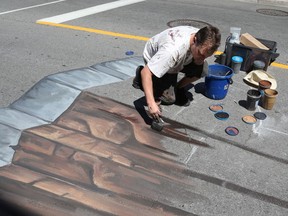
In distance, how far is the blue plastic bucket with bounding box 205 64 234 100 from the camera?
397cm

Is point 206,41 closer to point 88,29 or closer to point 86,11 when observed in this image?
point 88,29

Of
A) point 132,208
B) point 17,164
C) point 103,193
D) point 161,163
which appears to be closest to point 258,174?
point 161,163

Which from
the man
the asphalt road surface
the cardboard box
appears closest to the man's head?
the man

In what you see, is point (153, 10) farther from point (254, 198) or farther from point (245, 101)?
point (254, 198)

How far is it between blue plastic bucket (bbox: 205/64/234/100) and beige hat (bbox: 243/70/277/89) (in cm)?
51

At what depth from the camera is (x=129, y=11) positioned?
768 centimetres

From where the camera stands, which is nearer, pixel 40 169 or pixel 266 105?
pixel 40 169

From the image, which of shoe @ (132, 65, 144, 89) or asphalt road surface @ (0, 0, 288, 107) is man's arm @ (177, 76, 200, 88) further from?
asphalt road surface @ (0, 0, 288, 107)

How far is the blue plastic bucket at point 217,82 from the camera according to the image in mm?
3965

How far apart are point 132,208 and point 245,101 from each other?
234 centimetres

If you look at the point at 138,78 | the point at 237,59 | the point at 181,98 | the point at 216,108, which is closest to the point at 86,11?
→ the point at 237,59

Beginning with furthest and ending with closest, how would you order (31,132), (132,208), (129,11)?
(129,11) < (31,132) < (132,208)

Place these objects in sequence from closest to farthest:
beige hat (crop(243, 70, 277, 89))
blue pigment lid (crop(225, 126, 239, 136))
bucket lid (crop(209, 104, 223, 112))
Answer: blue pigment lid (crop(225, 126, 239, 136)) → bucket lid (crop(209, 104, 223, 112)) → beige hat (crop(243, 70, 277, 89))

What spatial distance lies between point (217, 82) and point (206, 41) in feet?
3.64
